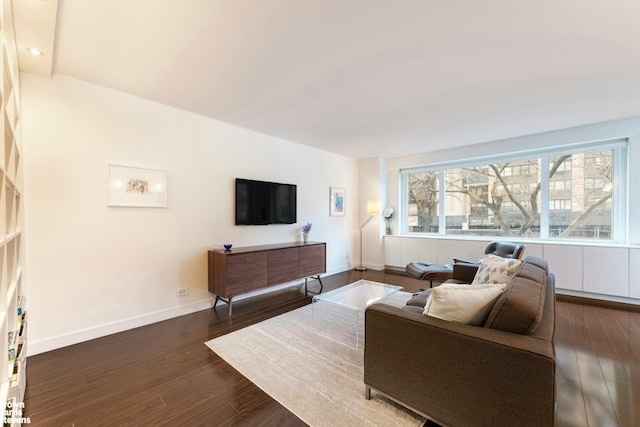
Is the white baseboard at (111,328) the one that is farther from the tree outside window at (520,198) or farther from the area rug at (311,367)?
the tree outside window at (520,198)

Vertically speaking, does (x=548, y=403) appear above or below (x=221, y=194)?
below

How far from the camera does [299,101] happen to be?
2.98 m

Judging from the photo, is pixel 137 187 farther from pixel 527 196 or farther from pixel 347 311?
pixel 527 196

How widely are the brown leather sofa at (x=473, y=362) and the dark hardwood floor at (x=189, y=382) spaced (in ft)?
2.26

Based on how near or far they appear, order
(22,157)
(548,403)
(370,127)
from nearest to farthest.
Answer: (548,403)
(22,157)
(370,127)

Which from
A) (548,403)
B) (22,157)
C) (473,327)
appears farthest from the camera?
(22,157)

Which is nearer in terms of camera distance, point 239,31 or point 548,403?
point 548,403

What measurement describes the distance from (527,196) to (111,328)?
6.16m

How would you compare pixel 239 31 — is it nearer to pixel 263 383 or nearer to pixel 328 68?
pixel 328 68

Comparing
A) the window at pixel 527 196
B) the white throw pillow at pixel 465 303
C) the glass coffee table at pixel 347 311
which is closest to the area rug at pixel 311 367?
the glass coffee table at pixel 347 311

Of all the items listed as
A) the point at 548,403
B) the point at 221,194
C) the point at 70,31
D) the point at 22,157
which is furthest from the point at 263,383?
the point at 70,31

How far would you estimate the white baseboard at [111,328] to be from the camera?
7.66ft

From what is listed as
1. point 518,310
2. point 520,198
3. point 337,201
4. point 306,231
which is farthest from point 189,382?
point 520,198

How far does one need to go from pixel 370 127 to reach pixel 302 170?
1.45 m
